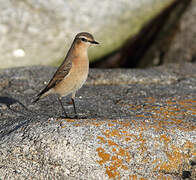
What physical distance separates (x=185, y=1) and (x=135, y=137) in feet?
25.1

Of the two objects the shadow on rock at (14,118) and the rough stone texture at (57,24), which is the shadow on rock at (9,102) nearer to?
the shadow on rock at (14,118)

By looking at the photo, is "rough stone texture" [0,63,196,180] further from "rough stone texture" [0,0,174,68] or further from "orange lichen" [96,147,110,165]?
"rough stone texture" [0,0,174,68]

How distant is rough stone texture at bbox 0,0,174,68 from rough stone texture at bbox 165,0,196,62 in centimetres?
111

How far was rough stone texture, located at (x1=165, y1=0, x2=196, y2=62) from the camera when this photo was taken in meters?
10.1

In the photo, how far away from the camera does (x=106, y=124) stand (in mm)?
4348

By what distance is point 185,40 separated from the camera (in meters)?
10.1

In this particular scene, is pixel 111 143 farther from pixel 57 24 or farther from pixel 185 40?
pixel 185 40

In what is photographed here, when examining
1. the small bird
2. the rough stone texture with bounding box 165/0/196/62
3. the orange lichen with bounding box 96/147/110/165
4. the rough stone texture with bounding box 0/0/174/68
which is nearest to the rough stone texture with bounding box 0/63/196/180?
the orange lichen with bounding box 96/147/110/165

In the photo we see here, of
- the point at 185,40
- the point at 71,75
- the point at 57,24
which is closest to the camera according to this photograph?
the point at 71,75

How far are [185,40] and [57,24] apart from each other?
3871 mm

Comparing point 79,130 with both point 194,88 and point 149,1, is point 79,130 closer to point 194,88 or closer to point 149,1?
point 194,88

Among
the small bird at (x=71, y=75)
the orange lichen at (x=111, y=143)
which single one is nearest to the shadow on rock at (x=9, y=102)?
the small bird at (x=71, y=75)

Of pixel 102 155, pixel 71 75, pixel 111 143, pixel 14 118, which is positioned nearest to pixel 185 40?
pixel 71 75

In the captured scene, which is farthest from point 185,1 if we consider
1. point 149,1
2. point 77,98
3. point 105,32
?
point 77,98
